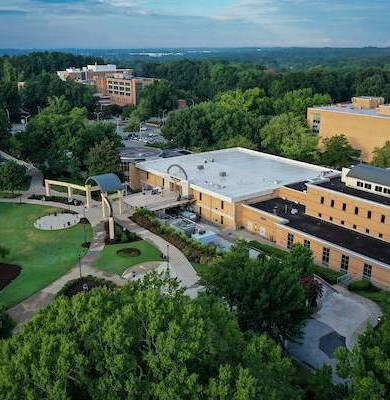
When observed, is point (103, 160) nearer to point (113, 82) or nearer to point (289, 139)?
point (289, 139)

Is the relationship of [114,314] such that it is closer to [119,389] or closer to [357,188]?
[119,389]

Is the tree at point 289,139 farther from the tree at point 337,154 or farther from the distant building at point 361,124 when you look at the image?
the tree at point 337,154

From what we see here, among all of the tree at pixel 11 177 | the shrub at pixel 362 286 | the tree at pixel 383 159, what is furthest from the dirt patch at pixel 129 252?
the tree at pixel 383 159

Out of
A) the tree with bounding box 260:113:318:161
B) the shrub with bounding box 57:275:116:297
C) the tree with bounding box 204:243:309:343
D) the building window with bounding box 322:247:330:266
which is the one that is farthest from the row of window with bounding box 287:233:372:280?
the tree with bounding box 260:113:318:161

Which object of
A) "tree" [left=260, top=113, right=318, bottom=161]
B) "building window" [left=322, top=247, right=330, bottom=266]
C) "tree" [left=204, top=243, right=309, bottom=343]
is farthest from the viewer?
"tree" [left=260, top=113, right=318, bottom=161]

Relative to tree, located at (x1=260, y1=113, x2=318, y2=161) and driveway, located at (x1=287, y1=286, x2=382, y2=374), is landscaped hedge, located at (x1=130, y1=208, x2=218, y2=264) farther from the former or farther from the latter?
tree, located at (x1=260, y1=113, x2=318, y2=161)
